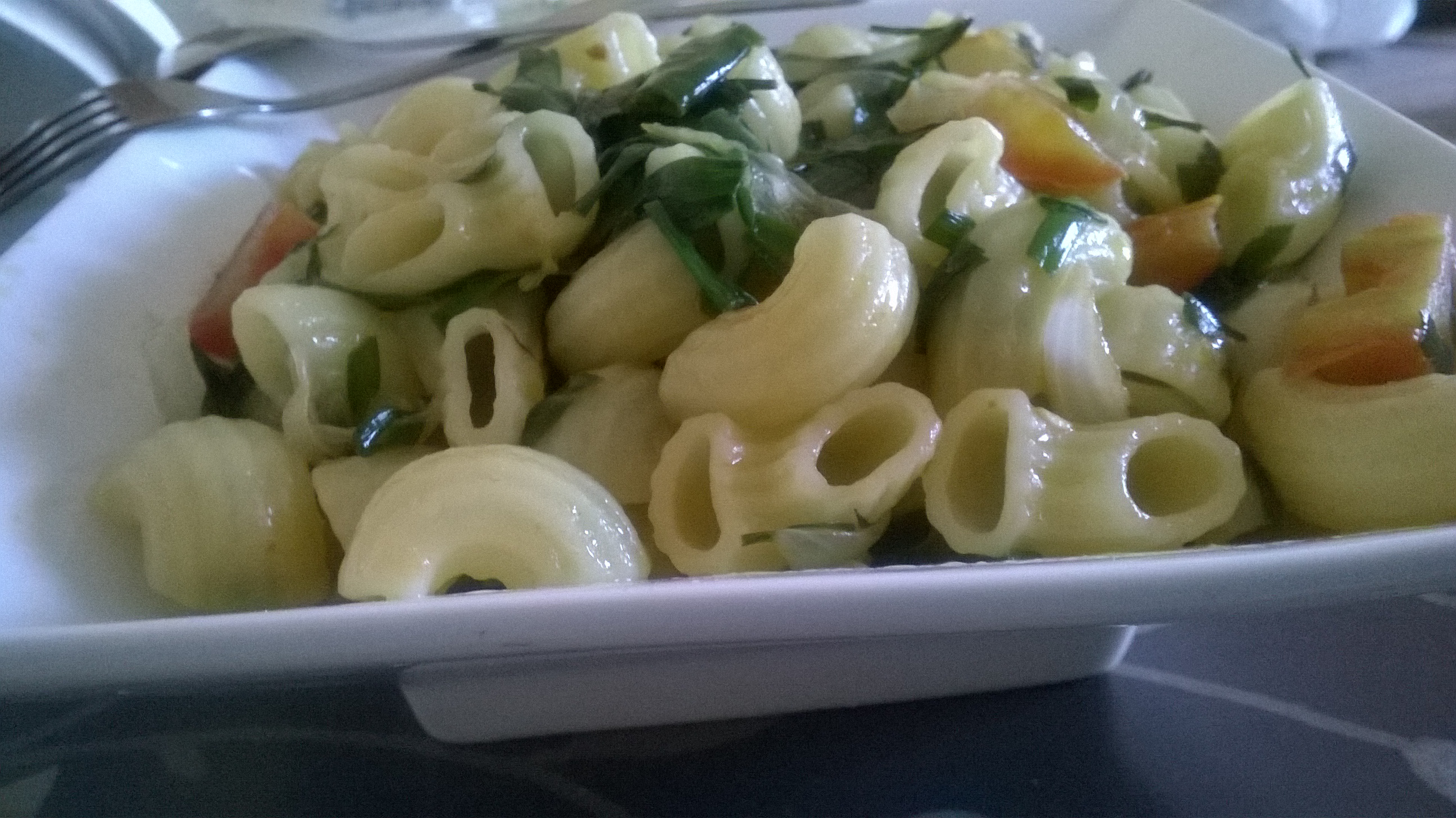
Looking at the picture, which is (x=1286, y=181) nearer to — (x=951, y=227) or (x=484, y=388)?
(x=951, y=227)

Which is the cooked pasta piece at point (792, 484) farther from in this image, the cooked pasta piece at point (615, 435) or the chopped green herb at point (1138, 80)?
the chopped green herb at point (1138, 80)

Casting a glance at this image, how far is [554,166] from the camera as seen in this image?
717 millimetres

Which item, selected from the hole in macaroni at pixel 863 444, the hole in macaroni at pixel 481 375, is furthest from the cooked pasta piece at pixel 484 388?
the hole in macaroni at pixel 863 444

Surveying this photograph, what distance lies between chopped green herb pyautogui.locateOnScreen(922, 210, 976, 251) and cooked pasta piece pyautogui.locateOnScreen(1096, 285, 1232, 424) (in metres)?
0.10

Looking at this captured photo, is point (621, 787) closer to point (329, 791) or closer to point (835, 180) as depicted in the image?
point (329, 791)

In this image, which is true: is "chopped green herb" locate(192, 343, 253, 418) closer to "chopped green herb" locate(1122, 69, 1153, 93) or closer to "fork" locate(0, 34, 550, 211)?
"fork" locate(0, 34, 550, 211)

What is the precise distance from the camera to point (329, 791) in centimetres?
62

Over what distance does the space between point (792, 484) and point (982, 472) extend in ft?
0.43

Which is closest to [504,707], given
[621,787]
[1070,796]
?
[621,787]

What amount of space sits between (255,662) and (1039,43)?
955 millimetres

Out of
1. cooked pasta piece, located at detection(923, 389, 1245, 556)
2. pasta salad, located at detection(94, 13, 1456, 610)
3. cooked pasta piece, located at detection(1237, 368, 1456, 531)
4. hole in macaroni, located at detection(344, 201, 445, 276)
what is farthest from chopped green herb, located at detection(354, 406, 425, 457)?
cooked pasta piece, located at detection(1237, 368, 1456, 531)

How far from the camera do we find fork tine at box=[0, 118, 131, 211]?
3.05 feet

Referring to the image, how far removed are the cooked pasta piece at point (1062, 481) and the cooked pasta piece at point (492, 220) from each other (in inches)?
12.4

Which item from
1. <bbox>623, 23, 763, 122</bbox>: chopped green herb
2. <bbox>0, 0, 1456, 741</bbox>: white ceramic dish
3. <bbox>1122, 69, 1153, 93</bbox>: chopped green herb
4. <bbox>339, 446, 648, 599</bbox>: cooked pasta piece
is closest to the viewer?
<bbox>0, 0, 1456, 741</bbox>: white ceramic dish
